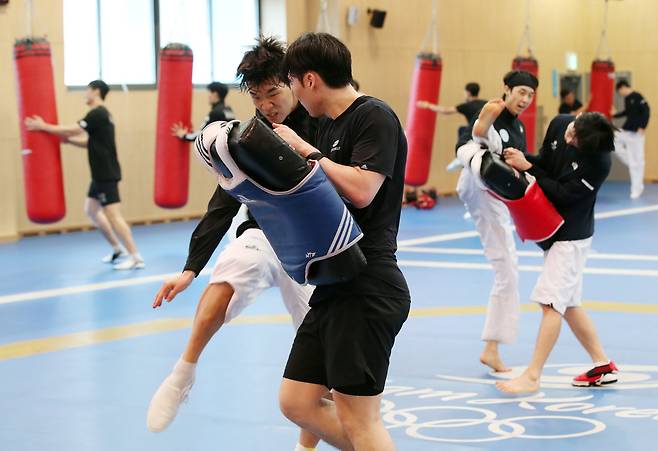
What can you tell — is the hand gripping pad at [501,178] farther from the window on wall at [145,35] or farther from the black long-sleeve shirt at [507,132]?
the window on wall at [145,35]

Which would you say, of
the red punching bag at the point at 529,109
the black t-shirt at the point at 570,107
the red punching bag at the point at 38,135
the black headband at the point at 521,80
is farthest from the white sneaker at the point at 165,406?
the black t-shirt at the point at 570,107

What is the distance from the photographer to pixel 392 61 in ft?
54.9

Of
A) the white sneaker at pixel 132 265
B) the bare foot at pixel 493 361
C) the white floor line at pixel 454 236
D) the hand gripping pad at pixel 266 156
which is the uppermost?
the hand gripping pad at pixel 266 156

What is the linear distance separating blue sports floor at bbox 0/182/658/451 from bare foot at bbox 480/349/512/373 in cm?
7

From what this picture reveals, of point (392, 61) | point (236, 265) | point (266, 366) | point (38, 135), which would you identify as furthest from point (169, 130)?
point (392, 61)

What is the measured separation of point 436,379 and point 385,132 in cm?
276

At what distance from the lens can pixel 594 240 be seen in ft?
36.8

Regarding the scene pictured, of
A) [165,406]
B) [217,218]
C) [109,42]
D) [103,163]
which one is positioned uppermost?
[109,42]

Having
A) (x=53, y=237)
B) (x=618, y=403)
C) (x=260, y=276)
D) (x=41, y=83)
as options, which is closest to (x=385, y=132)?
(x=260, y=276)

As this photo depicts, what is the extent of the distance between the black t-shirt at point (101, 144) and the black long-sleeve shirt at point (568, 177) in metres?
5.33

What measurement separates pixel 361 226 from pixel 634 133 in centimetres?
1440

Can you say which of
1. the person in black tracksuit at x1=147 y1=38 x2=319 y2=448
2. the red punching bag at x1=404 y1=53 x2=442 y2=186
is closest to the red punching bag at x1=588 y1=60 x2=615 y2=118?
the red punching bag at x1=404 y1=53 x2=442 y2=186

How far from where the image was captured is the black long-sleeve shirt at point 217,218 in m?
4.15

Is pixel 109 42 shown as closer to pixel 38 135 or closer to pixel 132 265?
pixel 38 135
